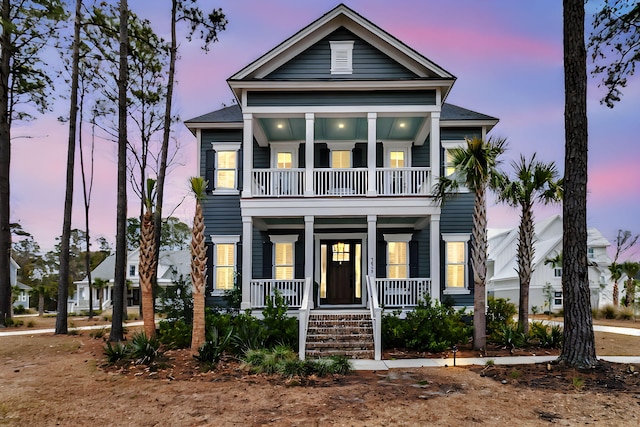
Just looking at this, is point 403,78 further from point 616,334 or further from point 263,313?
point 616,334

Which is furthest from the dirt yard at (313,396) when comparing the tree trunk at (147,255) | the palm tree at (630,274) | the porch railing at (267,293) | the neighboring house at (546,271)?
the palm tree at (630,274)

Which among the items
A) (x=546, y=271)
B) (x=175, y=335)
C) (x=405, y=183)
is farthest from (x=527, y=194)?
(x=546, y=271)

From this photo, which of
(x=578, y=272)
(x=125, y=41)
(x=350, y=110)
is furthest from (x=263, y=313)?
(x=125, y=41)

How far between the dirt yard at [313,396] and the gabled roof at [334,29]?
891 centimetres

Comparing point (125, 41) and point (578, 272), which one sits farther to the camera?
point (125, 41)

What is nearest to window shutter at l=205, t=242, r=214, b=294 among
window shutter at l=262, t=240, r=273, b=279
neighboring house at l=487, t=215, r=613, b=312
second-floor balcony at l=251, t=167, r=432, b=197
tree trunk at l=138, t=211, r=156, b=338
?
window shutter at l=262, t=240, r=273, b=279

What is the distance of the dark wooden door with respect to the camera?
1609cm

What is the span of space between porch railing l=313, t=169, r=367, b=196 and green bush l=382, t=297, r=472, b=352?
3986 millimetres

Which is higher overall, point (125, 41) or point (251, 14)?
point (251, 14)

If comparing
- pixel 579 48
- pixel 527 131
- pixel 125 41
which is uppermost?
pixel 527 131

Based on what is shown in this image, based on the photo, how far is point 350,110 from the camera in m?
13.8

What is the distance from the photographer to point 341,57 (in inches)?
573

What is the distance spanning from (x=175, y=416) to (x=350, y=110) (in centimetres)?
998

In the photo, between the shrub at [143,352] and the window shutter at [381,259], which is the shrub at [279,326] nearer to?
the shrub at [143,352]
